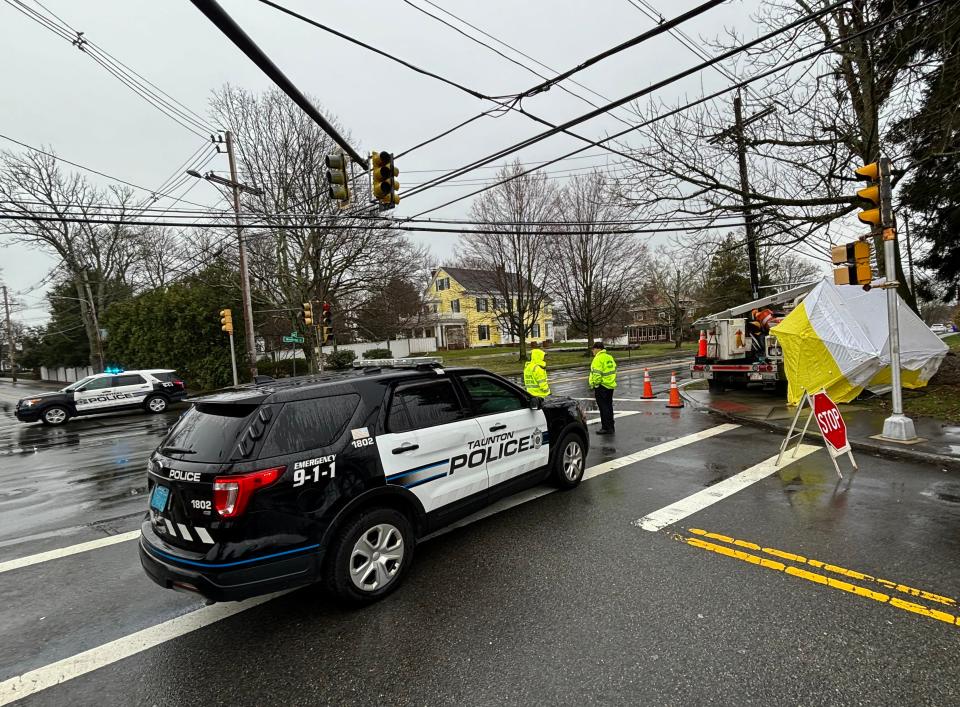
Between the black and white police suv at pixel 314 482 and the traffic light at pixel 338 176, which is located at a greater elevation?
the traffic light at pixel 338 176

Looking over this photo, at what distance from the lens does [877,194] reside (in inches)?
285

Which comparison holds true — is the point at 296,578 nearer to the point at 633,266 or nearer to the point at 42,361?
the point at 633,266

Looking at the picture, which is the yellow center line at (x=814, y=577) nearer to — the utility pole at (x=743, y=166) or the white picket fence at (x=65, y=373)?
the utility pole at (x=743, y=166)

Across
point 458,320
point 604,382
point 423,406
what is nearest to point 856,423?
point 604,382

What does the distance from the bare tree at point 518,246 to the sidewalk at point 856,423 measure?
14938mm

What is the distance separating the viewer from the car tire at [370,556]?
337 centimetres

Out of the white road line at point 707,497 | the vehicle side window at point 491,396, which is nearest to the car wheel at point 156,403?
the vehicle side window at point 491,396

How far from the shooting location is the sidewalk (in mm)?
6742

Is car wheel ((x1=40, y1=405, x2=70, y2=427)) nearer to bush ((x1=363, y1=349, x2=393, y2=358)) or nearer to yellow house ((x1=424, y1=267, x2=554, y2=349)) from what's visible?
bush ((x1=363, y1=349, x2=393, y2=358))

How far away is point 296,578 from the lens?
3.21 metres

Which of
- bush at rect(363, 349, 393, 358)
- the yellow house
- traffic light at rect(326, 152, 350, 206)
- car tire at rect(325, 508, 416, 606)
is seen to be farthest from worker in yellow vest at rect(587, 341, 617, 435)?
the yellow house

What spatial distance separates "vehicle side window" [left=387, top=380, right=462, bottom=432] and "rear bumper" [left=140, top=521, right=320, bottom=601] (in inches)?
45.5

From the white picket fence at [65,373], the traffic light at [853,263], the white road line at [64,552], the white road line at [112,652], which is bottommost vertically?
the white road line at [112,652]

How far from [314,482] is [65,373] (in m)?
57.5
